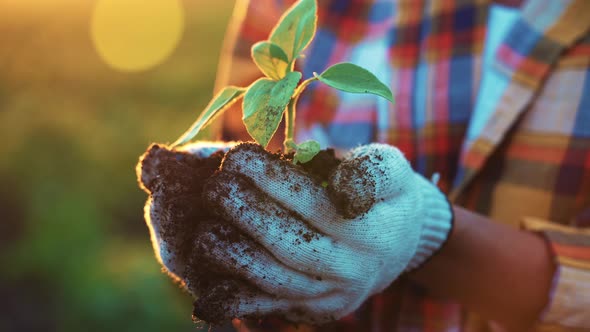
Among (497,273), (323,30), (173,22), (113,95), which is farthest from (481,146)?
(173,22)

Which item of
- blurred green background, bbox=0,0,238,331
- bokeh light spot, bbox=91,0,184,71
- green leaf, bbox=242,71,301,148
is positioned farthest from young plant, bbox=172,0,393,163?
bokeh light spot, bbox=91,0,184,71

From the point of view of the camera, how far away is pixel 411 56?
4.81ft

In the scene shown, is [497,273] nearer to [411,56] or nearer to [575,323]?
[575,323]

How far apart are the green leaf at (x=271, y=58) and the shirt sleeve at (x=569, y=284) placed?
2.30ft

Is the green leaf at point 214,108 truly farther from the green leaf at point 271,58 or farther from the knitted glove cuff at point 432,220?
the knitted glove cuff at point 432,220

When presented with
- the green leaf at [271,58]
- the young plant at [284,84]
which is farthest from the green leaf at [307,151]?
the green leaf at [271,58]

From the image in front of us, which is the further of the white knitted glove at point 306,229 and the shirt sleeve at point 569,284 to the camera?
the shirt sleeve at point 569,284

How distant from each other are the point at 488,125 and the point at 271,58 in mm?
Answer: 667

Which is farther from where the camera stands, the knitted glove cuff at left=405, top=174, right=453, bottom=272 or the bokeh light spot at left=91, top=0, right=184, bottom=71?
the bokeh light spot at left=91, top=0, right=184, bottom=71

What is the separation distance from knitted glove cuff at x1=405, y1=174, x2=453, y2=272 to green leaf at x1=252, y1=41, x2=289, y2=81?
1.14 ft

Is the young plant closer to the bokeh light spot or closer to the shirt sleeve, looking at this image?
the shirt sleeve

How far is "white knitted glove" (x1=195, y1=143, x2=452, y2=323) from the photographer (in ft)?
2.71

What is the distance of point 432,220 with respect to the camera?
1027 millimetres

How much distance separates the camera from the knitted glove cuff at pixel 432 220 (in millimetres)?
1024
